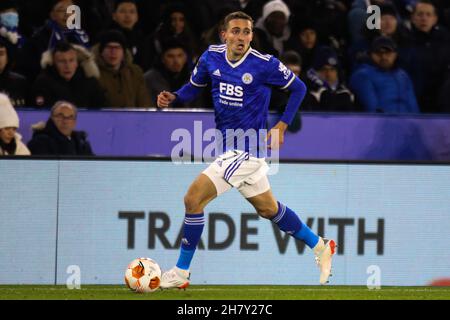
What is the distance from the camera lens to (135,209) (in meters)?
10.4

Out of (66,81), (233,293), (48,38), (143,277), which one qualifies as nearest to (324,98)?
(66,81)

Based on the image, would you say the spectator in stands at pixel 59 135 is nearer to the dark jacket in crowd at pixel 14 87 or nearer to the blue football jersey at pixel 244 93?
the dark jacket in crowd at pixel 14 87

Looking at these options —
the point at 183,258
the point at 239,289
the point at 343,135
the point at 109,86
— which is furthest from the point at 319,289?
the point at 109,86

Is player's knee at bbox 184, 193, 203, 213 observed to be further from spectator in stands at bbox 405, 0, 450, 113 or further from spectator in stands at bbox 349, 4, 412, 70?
spectator in stands at bbox 405, 0, 450, 113

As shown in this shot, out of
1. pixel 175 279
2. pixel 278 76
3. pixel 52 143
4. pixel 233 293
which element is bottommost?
pixel 233 293

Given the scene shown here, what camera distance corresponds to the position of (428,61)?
13031 millimetres

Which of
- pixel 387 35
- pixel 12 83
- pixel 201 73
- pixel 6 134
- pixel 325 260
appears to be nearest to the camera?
pixel 201 73

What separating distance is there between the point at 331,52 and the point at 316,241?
3.65m

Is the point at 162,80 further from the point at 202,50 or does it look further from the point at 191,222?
the point at 191,222

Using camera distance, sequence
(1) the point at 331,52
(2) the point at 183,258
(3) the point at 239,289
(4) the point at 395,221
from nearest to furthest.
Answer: (2) the point at 183,258 < (3) the point at 239,289 < (4) the point at 395,221 < (1) the point at 331,52

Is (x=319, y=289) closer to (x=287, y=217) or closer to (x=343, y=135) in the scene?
(x=287, y=217)

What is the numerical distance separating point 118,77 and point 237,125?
323cm

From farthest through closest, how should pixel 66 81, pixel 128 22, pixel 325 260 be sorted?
pixel 128 22
pixel 66 81
pixel 325 260

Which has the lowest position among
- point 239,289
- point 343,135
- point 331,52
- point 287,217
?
point 239,289
